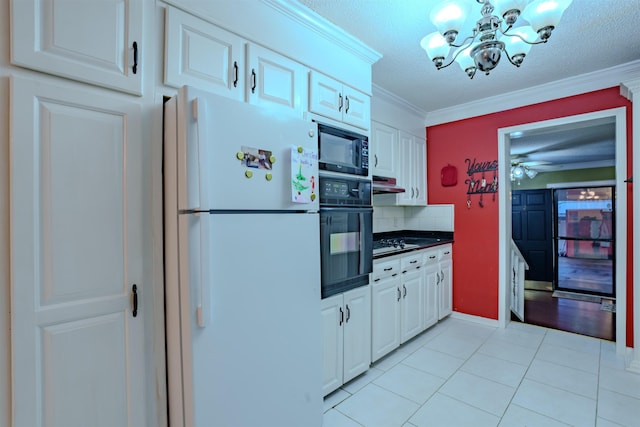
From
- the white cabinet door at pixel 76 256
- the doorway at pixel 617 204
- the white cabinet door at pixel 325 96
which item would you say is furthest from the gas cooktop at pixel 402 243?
the white cabinet door at pixel 76 256

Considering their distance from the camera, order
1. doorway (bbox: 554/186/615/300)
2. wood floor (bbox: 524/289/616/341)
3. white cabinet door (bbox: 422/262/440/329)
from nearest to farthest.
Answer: white cabinet door (bbox: 422/262/440/329), wood floor (bbox: 524/289/616/341), doorway (bbox: 554/186/615/300)

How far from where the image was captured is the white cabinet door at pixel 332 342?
197cm

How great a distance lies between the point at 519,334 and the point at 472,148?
211 cm

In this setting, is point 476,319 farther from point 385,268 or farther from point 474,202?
point 385,268

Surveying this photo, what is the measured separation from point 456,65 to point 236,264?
2450 mm

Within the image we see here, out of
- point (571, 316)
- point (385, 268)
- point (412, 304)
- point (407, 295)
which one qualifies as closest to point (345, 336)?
point (385, 268)

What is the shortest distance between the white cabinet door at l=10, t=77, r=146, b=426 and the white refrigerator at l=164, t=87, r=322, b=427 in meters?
0.15

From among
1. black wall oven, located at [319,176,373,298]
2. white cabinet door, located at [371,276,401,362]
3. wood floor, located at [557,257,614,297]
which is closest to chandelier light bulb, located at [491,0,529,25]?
black wall oven, located at [319,176,373,298]

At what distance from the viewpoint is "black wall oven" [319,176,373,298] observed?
1.94 meters

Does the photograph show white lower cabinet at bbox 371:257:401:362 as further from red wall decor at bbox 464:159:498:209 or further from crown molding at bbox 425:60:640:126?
crown molding at bbox 425:60:640:126

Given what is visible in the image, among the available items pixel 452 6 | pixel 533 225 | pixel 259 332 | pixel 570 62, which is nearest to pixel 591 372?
pixel 570 62

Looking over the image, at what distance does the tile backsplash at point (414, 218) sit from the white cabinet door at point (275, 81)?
6.53 feet

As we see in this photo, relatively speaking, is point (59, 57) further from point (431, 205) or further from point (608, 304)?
point (608, 304)

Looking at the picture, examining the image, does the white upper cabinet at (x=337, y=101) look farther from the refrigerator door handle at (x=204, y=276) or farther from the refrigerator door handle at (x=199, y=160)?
the refrigerator door handle at (x=204, y=276)
